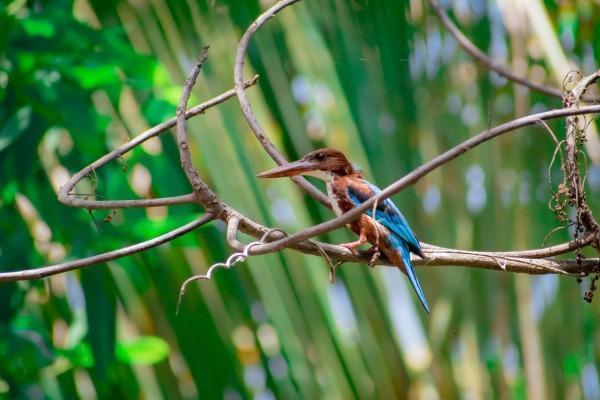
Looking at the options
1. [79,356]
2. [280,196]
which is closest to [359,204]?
[280,196]

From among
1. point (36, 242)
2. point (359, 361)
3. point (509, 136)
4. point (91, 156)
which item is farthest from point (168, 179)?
point (509, 136)

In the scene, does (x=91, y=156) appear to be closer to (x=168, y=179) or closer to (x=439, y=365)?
(x=168, y=179)

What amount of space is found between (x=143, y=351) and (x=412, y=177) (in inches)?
69.6

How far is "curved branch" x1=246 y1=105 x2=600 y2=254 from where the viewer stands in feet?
6.08

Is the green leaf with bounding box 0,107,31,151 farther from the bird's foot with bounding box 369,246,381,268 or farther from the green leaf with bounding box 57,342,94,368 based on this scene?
the bird's foot with bounding box 369,246,381,268

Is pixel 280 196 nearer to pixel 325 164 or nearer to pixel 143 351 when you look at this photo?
pixel 325 164

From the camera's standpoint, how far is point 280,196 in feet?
11.3

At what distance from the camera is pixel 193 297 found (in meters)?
3.38

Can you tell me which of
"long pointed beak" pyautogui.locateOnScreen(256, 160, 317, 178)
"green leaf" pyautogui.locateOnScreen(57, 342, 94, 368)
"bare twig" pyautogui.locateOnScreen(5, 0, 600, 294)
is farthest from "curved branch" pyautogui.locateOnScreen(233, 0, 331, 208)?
"green leaf" pyautogui.locateOnScreen(57, 342, 94, 368)


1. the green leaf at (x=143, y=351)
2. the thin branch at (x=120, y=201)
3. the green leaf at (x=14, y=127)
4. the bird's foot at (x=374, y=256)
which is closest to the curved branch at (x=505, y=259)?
the thin branch at (x=120, y=201)

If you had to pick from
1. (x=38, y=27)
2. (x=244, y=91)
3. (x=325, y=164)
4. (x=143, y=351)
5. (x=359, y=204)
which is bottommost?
(x=143, y=351)

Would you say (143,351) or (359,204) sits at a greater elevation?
(359,204)

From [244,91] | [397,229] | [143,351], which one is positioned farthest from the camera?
[143,351]

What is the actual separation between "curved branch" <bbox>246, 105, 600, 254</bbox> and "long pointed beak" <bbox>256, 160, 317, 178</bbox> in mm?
710
